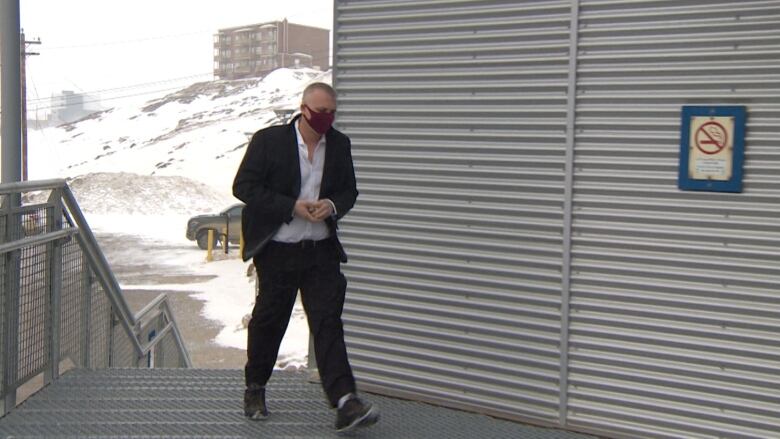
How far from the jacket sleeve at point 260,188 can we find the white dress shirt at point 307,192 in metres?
0.11

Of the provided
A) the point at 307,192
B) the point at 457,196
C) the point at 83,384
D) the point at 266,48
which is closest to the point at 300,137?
the point at 307,192

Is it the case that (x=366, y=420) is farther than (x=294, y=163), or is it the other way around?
(x=294, y=163)

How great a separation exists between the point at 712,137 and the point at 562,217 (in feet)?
2.67

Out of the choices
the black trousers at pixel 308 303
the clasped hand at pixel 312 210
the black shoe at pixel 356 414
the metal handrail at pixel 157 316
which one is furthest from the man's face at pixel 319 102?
the metal handrail at pixel 157 316

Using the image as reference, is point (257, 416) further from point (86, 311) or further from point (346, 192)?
point (86, 311)

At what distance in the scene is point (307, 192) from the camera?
4.36 meters

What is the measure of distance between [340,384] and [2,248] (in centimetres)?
180

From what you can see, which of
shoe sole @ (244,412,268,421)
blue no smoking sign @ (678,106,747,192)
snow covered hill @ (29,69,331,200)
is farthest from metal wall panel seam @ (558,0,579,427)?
snow covered hill @ (29,69,331,200)

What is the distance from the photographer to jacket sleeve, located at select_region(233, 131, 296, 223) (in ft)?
13.6

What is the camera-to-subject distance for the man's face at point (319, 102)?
423 cm

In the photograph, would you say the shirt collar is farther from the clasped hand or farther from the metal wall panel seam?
the metal wall panel seam

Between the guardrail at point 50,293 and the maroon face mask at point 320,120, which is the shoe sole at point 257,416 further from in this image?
the maroon face mask at point 320,120

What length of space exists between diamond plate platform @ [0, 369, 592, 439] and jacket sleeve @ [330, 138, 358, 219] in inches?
42.8

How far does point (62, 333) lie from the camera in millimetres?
5578
